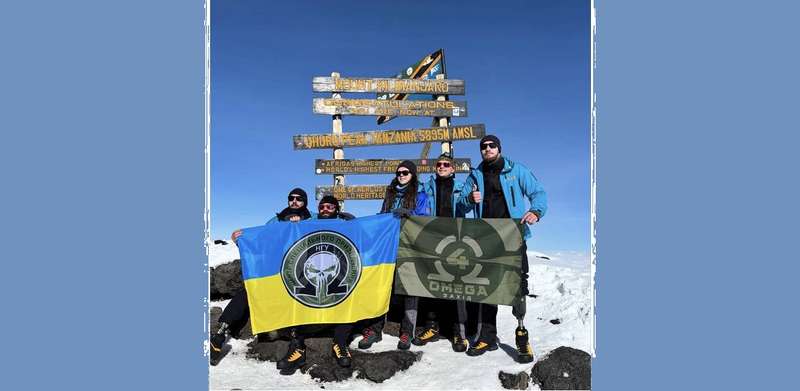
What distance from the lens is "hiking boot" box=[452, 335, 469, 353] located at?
5129 mm

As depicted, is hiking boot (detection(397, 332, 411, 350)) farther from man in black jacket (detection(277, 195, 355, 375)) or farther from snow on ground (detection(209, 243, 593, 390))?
man in black jacket (detection(277, 195, 355, 375))

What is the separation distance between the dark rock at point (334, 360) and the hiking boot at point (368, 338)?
0.44ft

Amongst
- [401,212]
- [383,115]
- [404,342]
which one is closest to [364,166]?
[383,115]

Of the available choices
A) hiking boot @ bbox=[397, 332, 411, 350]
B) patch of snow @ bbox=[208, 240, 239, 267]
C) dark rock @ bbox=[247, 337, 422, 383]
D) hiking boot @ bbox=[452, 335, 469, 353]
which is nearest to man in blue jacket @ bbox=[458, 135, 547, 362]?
hiking boot @ bbox=[452, 335, 469, 353]

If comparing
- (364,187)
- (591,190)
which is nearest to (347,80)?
(364,187)

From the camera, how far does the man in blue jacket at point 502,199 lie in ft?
15.7

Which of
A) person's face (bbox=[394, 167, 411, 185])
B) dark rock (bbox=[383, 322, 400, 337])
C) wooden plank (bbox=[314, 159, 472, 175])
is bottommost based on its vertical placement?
dark rock (bbox=[383, 322, 400, 337])

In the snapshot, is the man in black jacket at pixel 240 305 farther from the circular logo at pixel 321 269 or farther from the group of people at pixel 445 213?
the circular logo at pixel 321 269

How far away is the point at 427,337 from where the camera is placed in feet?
17.4

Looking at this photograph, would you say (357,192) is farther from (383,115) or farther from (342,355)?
(342,355)

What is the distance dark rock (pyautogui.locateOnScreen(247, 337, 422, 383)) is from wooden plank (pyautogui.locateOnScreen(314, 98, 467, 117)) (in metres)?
3.48

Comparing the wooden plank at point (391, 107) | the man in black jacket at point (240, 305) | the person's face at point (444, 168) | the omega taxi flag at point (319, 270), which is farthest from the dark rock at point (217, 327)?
the wooden plank at point (391, 107)

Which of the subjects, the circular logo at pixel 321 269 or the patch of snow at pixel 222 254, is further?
the patch of snow at pixel 222 254

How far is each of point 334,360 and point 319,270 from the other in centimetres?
95
